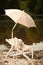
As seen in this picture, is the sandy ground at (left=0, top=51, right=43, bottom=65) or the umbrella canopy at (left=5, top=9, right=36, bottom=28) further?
the umbrella canopy at (left=5, top=9, right=36, bottom=28)

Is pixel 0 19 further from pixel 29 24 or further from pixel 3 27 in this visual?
pixel 29 24

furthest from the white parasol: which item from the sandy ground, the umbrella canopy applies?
the sandy ground

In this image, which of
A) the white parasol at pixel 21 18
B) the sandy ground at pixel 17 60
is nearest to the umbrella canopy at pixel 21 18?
the white parasol at pixel 21 18

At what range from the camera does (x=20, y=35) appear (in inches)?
349

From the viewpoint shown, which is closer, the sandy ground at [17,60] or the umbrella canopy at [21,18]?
the sandy ground at [17,60]

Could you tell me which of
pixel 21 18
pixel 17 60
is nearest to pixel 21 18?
pixel 21 18

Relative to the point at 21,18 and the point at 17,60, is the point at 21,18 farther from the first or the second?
the point at 17,60

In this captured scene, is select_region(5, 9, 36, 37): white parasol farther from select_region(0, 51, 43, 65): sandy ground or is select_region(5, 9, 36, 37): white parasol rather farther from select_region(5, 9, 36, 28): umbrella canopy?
select_region(0, 51, 43, 65): sandy ground

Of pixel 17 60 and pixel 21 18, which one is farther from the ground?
pixel 21 18

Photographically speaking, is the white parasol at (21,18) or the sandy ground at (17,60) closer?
the sandy ground at (17,60)

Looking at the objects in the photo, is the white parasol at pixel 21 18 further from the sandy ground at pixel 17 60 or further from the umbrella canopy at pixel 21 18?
the sandy ground at pixel 17 60

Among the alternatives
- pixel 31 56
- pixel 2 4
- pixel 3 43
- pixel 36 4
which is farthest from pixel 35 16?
pixel 31 56

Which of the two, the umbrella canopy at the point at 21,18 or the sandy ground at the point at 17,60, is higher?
the umbrella canopy at the point at 21,18

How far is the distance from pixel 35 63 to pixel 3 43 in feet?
5.56
